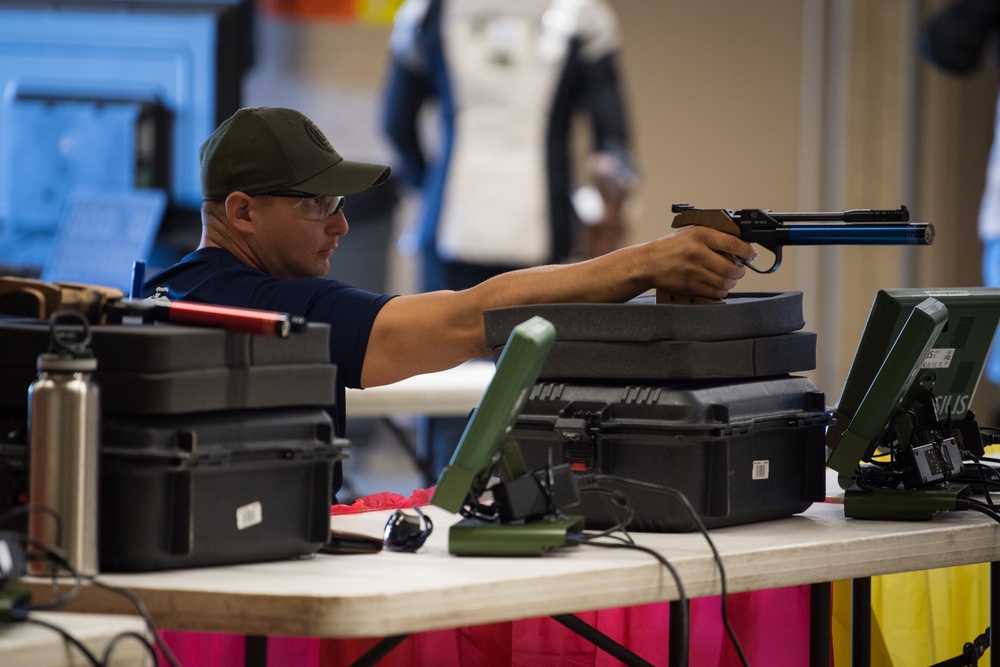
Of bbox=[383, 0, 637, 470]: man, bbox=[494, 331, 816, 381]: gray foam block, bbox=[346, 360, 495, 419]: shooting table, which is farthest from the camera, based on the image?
bbox=[383, 0, 637, 470]: man

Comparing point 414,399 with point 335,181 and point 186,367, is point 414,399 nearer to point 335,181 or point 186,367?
point 335,181

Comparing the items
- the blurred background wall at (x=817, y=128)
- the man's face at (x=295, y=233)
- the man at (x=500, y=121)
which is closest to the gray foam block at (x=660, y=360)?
the man's face at (x=295, y=233)

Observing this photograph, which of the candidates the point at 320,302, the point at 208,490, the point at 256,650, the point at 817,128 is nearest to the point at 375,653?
the point at 256,650

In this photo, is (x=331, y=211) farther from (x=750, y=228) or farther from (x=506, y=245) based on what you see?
(x=506, y=245)

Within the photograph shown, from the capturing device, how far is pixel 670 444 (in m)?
1.53

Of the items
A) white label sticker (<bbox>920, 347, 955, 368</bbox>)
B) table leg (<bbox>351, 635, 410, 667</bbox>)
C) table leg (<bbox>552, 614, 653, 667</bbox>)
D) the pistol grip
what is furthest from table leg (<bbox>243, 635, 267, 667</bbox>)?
white label sticker (<bbox>920, 347, 955, 368</bbox>)

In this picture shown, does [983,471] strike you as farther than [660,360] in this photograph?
Yes

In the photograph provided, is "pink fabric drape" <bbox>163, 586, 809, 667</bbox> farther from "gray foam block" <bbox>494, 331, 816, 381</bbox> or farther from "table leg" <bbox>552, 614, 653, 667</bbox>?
"gray foam block" <bbox>494, 331, 816, 381</bbox>

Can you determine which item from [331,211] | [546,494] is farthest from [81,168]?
[546,494]

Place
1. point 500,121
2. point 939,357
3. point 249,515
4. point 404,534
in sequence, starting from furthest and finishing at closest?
1. point 500,121
2. point 939,357
3. point 404,534
4. point 249,515

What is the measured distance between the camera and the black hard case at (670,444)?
1.53m

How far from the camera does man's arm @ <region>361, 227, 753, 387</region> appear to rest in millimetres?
Result: 1699

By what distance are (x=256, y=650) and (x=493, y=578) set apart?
30 cm

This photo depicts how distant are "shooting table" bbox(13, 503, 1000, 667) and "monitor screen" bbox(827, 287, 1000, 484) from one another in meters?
0.13
